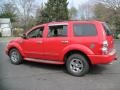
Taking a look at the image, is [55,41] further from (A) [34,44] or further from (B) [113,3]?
(B) [113,3]

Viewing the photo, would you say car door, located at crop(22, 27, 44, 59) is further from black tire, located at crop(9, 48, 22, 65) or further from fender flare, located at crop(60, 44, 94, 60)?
fender flare, located at crop(60, 44, 94, 60)

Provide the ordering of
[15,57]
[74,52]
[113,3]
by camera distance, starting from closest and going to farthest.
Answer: [74,52], [15,57], [113,3]

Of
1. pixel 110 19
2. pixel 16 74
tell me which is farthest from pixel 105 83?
pixel 110 19

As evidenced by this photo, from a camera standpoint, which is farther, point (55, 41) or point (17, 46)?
point (17, 46)

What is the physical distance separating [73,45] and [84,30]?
623 mm


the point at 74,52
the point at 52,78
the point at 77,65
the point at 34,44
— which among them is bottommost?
the point at 52,78

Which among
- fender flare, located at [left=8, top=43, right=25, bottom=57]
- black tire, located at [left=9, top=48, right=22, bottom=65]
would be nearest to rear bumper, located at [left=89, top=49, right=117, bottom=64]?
fender flare, located at [left=8, top=43, right=25, bottom=57]

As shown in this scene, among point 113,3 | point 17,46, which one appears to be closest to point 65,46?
point 17,46

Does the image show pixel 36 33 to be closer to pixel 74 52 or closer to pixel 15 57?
pixel 15 57

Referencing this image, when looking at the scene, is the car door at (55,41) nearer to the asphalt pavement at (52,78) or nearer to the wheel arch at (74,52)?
the wheel arch at (74,52)

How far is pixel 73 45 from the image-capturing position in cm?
841

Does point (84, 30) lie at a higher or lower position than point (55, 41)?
higher

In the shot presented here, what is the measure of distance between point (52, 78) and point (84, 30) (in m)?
1.92

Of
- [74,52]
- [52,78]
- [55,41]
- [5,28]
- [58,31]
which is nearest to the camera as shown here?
[52,78]
